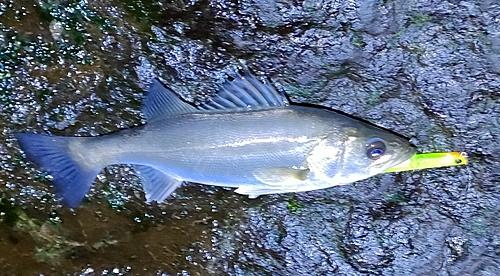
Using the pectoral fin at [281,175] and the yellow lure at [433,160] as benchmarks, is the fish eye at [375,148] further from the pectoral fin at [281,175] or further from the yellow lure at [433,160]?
the pectoral fin at [281,175]

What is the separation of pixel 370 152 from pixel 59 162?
4.86 feet

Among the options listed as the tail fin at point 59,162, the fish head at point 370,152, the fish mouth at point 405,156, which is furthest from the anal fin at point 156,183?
the fish mouth at point 405,156

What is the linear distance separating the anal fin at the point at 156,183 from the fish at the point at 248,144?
35 mm

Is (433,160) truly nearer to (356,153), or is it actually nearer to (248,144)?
(356,153)

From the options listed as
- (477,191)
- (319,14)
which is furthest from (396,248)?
(319,14)

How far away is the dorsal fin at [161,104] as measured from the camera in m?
2.35

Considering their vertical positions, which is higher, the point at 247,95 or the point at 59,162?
the point at 247,95

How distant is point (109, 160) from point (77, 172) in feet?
0.61

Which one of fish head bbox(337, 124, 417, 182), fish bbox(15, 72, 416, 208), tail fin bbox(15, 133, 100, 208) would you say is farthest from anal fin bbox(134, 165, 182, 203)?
fish head bbox(337, 124, 417, 182)

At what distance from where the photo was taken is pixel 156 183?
2449 mm

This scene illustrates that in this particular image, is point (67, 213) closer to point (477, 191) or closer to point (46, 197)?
point (46, 197)

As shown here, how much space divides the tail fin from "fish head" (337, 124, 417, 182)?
1.21 m

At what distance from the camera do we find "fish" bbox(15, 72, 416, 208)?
7.29 feet

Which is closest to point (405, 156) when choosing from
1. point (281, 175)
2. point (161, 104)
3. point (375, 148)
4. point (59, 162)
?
point (375, 148)
